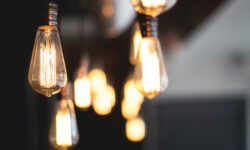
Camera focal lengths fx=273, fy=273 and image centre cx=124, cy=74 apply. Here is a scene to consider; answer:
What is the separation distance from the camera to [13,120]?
1.55 m

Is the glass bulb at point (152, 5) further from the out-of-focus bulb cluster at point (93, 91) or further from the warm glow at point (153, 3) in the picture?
the out-of-focus bulb cluster at point (93, 91)

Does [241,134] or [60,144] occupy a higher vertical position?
[60,144]

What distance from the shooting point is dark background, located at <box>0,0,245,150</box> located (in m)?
1.46

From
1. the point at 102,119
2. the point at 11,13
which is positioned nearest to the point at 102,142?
the point at 102,119

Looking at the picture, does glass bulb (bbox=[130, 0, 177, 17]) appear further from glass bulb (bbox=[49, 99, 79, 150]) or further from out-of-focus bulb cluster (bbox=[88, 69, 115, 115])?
out-of-focus bulb cluster (bbox=[88, 69, 115, 115])

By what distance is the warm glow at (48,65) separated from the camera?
477mm

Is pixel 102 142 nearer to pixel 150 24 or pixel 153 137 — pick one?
pixel 153 137

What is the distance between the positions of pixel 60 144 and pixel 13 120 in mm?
963

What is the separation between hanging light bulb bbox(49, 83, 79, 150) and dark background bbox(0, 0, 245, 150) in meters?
0.14

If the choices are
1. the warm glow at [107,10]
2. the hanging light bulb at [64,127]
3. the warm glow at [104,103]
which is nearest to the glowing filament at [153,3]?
the hanging light bulb at [64,127]

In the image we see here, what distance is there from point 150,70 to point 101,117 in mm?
3638

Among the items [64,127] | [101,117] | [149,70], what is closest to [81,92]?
[64,127]

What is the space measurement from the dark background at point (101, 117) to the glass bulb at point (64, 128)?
0.16 metres

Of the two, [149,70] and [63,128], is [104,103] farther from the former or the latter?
[149,70]
